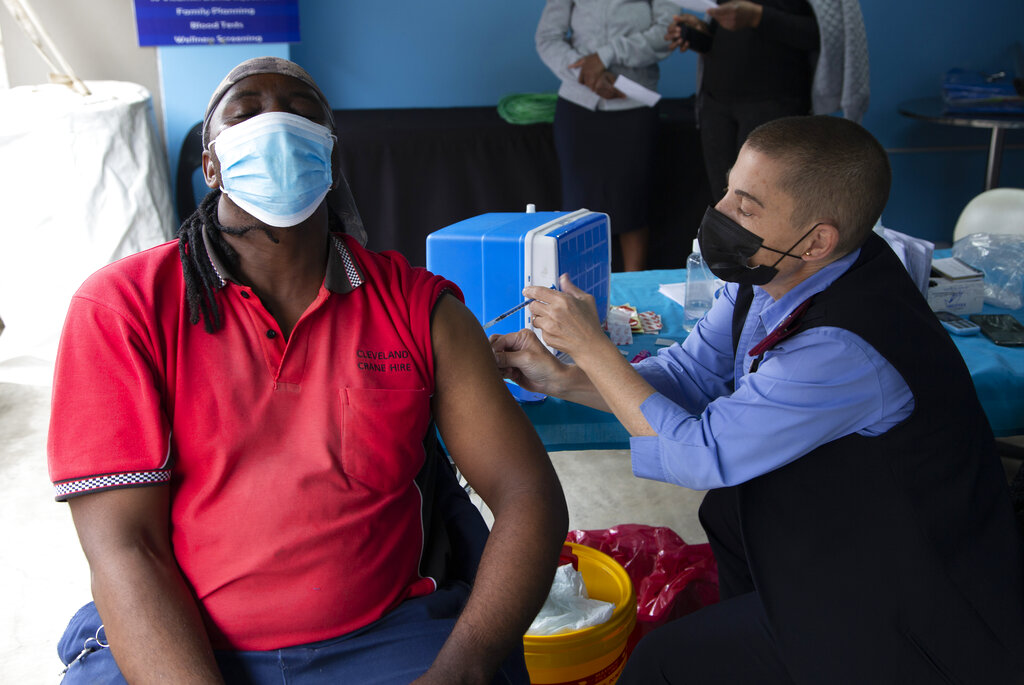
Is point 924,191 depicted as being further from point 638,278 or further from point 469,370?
point 469,370

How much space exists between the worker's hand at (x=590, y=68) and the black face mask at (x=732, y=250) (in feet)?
7.74

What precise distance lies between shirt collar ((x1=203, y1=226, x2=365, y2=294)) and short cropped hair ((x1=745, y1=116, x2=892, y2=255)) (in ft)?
2.40

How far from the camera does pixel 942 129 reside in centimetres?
562

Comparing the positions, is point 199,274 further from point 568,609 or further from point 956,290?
point 956,290

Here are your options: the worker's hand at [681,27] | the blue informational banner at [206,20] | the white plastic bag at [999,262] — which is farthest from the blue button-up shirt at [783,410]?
the blue informational banner at [206,20]

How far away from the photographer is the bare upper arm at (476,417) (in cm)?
131

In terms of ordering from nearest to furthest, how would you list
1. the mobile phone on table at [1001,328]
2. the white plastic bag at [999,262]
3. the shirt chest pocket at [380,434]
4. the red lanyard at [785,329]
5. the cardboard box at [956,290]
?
the shirt chest pocket at [380,434], the red lanyard at [785,329], the mobile phone on table at [1001,328], the cardboard box at [956,290], the white plastic bag at [999,262]

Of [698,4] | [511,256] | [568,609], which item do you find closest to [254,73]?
[511,256]

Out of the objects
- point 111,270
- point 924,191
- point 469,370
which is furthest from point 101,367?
point 924,191

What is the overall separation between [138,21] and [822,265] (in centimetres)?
370

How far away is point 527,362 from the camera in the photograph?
1620 millimetres

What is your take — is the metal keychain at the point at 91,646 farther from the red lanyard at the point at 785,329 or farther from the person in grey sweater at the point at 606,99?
the person in grey sweater at the point at 606,99

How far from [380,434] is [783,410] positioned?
2.07 ft

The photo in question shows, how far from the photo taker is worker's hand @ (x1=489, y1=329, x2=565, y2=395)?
162 cm
